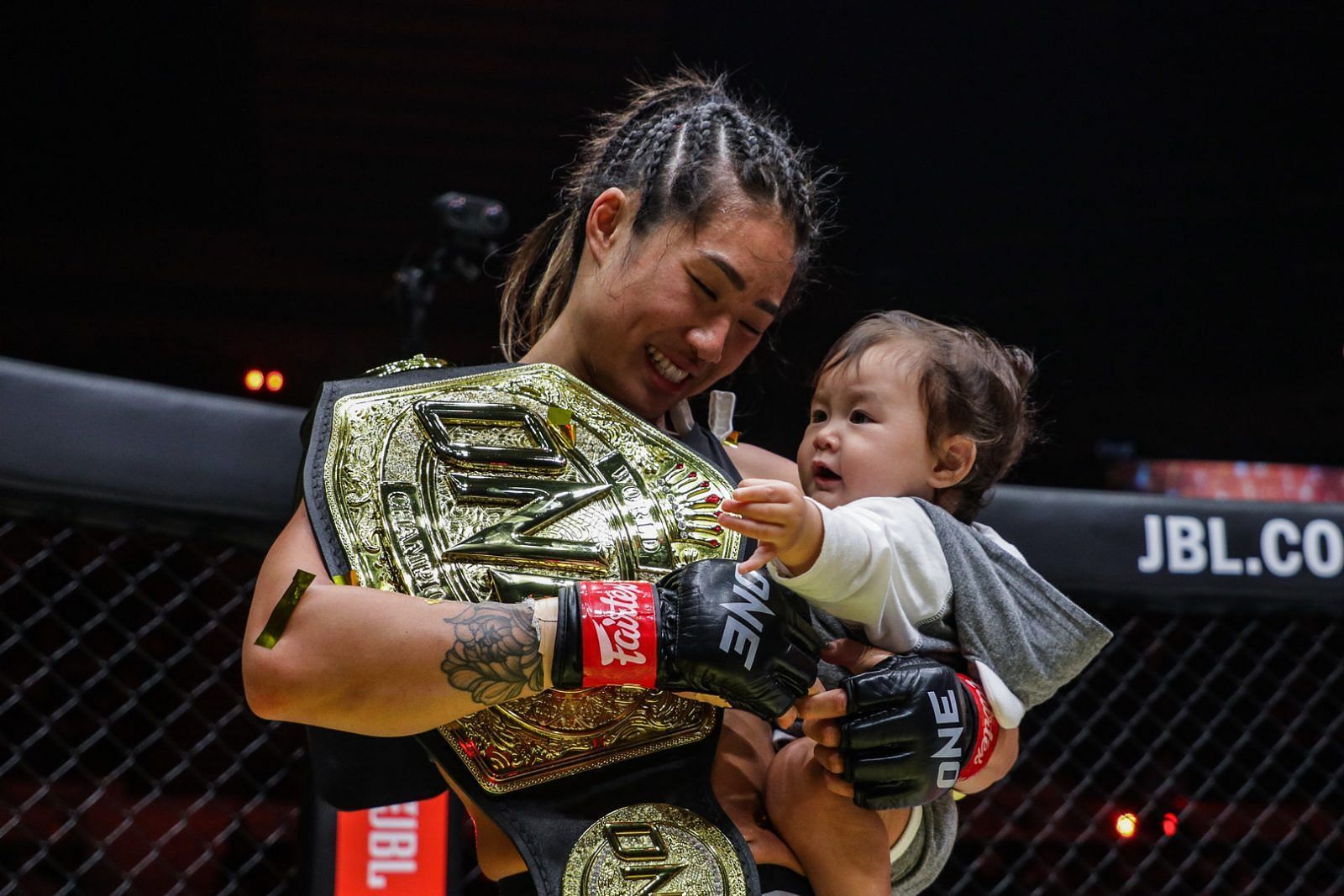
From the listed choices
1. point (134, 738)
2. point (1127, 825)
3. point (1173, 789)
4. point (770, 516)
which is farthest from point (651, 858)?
point (1173, 789)

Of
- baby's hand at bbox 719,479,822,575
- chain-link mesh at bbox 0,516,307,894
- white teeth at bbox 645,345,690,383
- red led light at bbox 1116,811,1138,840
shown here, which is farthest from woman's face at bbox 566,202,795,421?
red led light at bbox 1116,811,1138,840

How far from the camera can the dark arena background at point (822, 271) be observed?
9.35ft

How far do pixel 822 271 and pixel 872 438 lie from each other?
2.15m

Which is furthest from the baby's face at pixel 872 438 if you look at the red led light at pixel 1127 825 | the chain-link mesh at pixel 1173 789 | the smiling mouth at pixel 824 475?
the red led light at pixel 1127 825

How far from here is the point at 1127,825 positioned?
3010mm

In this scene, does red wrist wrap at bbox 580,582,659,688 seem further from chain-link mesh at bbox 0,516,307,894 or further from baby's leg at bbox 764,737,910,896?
chain-link mesh at bbox 0,516,307,894

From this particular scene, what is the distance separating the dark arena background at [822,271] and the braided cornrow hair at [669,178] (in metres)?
0.95

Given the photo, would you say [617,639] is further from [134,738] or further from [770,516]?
[134,738]

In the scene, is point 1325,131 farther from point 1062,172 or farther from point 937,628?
point 937,628

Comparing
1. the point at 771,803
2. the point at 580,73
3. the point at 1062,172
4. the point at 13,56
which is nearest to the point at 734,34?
the point at 580,73

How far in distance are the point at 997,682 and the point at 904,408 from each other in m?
0.23

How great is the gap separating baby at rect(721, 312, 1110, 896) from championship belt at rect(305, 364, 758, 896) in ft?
0.26

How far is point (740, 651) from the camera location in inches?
30.9

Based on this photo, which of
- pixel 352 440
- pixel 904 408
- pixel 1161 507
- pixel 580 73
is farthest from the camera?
pixel 580 73
